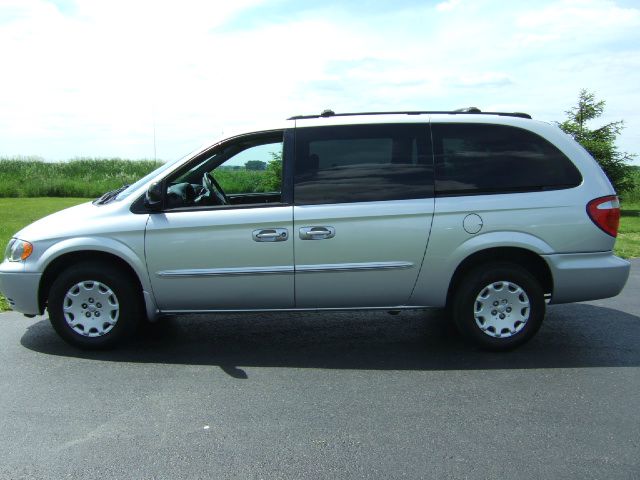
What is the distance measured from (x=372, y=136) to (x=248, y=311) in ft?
5.92

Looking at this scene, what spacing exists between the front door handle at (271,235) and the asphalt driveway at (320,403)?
1001mm

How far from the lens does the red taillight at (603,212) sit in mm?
4977

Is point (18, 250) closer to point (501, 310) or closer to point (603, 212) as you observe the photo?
point (501, 310)

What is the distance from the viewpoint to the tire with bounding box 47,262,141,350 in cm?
510

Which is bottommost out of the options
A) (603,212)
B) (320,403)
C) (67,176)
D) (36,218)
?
(320,403)

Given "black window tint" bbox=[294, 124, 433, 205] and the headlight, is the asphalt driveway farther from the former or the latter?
"black window tint" bbox=[294, 124, 433, 205]

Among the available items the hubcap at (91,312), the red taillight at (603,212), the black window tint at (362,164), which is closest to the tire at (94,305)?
the hubcap at (91,312)

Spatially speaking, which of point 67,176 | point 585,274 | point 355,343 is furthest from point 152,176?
point 67,176

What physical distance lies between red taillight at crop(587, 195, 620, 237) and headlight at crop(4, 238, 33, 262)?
468 cm

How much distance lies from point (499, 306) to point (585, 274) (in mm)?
743

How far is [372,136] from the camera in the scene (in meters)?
5.07

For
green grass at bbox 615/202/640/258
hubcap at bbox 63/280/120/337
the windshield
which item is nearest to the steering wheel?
the windshield

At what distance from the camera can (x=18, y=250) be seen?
17.1 ft

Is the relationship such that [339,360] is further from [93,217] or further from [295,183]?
[93,217]
